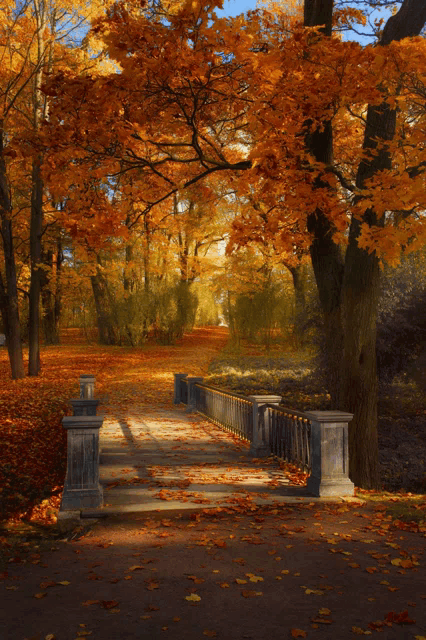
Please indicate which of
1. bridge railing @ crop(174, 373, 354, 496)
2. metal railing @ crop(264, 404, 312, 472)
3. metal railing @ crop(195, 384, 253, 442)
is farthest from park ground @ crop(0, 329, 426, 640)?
metal railing @ crop(195, 384, 253, 442)

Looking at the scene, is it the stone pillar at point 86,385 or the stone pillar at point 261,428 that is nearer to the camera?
the stone pillar at point 261,428

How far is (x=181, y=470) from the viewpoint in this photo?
910cm

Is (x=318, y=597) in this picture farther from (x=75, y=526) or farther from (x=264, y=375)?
(x=264, y=375)

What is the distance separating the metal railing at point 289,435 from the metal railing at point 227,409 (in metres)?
1.16

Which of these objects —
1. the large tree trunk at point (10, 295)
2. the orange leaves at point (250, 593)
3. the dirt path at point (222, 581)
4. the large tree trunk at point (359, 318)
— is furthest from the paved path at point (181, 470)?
the large tree trunk at point (10, 295)

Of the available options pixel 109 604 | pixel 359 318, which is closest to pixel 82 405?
pixel 359 318

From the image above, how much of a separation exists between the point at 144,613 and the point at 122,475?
15.2 feet

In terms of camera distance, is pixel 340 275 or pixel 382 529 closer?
pixel 382 529

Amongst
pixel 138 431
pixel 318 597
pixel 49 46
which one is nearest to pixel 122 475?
pixel 138 431

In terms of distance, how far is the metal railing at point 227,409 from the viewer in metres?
11.9

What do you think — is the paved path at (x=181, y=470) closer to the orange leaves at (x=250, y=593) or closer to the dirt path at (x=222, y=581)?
the dirt path at (x=222, y=581)

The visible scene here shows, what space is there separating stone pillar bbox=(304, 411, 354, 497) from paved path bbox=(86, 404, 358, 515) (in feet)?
0.95

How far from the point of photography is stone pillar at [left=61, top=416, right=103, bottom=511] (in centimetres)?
697

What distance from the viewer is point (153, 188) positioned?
35.6 feet
